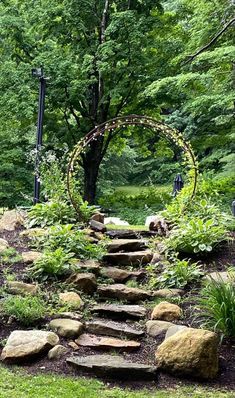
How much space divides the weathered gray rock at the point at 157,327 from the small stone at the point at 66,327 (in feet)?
1.84

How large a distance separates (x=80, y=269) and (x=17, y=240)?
1.30 metres

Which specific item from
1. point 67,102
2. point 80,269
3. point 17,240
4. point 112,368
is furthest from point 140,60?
point 112,368

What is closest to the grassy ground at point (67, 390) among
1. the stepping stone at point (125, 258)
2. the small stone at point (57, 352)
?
the small stone at point (57, 352)

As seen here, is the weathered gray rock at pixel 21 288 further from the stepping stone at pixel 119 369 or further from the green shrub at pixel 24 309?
the stepping stone at pixel 119 369

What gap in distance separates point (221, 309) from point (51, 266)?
1786 millimetres

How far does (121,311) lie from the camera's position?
153 inches

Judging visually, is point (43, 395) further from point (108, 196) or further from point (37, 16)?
point (108, 196)

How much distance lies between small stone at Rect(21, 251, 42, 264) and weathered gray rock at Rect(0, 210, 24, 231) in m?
1.32

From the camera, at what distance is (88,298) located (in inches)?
167

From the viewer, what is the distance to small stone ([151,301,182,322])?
12.3ft

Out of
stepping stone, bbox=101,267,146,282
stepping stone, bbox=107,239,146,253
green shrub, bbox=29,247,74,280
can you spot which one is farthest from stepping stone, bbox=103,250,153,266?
green shrub, bbox=29,247,74,280

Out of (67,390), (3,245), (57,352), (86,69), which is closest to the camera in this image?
(67,390)

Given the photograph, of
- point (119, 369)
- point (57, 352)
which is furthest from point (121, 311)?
point (119, 369)

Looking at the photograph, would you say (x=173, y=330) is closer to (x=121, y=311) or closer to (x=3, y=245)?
(x=121, y=311)
